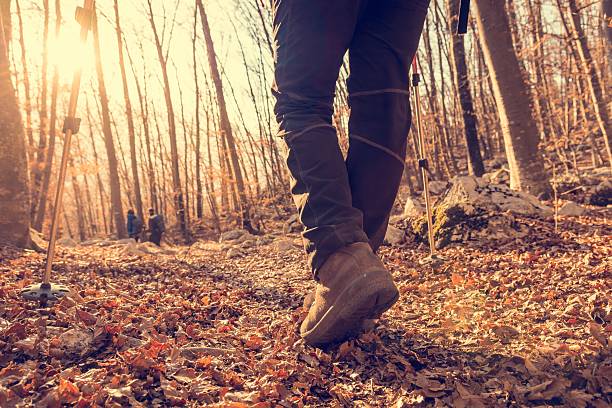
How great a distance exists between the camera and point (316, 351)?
164cm

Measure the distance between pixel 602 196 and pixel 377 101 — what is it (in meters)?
7.60

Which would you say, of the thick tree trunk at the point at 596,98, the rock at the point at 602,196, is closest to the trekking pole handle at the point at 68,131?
the rock at the point at 602,196

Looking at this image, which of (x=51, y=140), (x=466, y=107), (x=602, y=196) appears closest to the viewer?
(x=602, y=196)

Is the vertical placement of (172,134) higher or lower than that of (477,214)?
higher

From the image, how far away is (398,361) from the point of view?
156cm

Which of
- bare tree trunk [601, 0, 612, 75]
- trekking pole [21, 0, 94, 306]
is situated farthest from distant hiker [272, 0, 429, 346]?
bare tree trunk [601, 0, 612, 75]

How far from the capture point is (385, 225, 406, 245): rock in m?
5.75

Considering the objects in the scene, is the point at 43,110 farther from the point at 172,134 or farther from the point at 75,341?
the point at 75,341

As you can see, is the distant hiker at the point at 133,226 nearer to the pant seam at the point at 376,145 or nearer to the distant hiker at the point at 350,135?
the distant hiker at the point at 350,135

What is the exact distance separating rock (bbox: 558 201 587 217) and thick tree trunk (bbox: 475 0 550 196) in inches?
25.3

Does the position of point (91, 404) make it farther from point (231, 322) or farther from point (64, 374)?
point (231, 322)

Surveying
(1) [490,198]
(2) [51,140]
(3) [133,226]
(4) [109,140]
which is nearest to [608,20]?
(1) [490,198]

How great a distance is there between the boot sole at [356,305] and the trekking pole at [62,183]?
1758 mm

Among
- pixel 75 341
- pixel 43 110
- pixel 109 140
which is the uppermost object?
pixel 43 110
